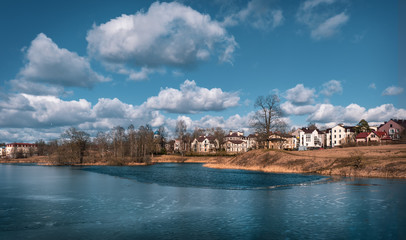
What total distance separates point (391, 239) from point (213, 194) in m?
16.3

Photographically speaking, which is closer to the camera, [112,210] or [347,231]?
[347,231]

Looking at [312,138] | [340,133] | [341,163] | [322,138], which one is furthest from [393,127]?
[341,163]

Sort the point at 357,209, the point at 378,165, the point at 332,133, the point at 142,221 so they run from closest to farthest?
the point at 142,221
the point at 357,209
the point at 378,165
the point at 332,133

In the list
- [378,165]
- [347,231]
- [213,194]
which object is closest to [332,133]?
[378,165]

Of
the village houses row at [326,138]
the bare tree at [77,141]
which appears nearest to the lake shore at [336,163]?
the village houses row at [326,138]

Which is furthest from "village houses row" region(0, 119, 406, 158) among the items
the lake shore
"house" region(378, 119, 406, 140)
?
the lake shore

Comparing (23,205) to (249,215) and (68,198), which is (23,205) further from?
(249,215)

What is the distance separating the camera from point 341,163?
46.6 meters

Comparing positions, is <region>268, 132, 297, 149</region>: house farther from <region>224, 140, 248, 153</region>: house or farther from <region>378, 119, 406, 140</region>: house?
<region>378, 119, 406, 140</region>: house

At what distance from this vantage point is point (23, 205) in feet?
72.3

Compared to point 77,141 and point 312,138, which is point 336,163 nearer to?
point 77,141

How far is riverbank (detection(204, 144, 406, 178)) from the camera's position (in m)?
39.8

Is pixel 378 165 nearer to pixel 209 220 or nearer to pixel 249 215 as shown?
pixel 249 215

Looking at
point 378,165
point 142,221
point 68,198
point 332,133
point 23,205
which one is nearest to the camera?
point 142,221
